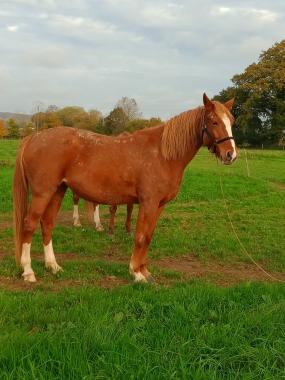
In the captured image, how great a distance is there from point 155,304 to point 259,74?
173 feet

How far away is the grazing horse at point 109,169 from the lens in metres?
5.84

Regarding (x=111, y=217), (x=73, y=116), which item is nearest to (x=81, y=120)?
(x=73, y=116)

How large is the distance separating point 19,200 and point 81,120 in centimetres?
5087

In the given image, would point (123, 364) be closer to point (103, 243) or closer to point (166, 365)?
point (166, 365)

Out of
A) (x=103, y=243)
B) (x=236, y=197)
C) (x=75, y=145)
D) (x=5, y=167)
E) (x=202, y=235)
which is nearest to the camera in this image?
(x=75, y=145)

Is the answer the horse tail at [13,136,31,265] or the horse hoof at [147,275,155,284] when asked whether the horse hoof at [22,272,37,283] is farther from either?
the horse hoof at [147,275,155,284]

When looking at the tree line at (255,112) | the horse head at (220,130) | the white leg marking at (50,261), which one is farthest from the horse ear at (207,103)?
the tree line at (255,112)

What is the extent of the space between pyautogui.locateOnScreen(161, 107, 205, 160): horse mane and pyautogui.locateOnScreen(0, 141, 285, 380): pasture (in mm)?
1811

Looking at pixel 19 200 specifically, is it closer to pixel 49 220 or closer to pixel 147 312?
pixel 49 220

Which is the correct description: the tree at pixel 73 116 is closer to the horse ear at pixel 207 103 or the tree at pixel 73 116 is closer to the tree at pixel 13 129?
the tree at pixel 13 129

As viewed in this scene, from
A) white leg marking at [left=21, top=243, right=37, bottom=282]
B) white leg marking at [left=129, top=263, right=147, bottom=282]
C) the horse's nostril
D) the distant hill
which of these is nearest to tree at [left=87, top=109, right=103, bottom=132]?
the distant hill

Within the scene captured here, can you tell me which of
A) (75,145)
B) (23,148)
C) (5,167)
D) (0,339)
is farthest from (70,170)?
(5,167)

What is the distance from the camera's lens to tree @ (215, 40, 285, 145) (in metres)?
51.9

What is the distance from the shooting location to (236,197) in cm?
1527
